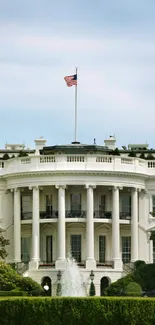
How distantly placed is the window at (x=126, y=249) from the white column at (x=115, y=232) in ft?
9.31

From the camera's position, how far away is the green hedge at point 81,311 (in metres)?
64.3

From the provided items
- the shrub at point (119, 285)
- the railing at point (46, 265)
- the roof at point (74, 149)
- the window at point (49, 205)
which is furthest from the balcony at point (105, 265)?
the roof at point (74, 149)

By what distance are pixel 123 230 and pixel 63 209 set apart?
6.39 metres

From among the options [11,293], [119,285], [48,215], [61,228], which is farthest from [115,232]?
[11,293]

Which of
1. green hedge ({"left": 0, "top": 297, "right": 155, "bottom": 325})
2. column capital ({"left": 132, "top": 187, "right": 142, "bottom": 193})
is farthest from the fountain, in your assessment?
green hedge ({"left": 0, "top": 297, "right": 155, "bottom": 325})

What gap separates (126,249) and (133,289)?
13019mm

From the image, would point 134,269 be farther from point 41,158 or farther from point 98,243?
point 41,158

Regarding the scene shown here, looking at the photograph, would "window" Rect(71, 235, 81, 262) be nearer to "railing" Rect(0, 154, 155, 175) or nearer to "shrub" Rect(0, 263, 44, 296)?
"railing" Rect(0, 154, 155, 175)

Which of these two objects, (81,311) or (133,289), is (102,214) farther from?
(81,311)

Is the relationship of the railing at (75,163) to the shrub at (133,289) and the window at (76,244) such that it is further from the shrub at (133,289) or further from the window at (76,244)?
the shrub at (133,289)

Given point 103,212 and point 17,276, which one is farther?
point 103,212

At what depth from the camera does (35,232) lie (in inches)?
3952

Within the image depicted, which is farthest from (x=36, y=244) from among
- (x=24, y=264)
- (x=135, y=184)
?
(x=135, y=184)

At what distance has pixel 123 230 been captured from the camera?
10369 cm
